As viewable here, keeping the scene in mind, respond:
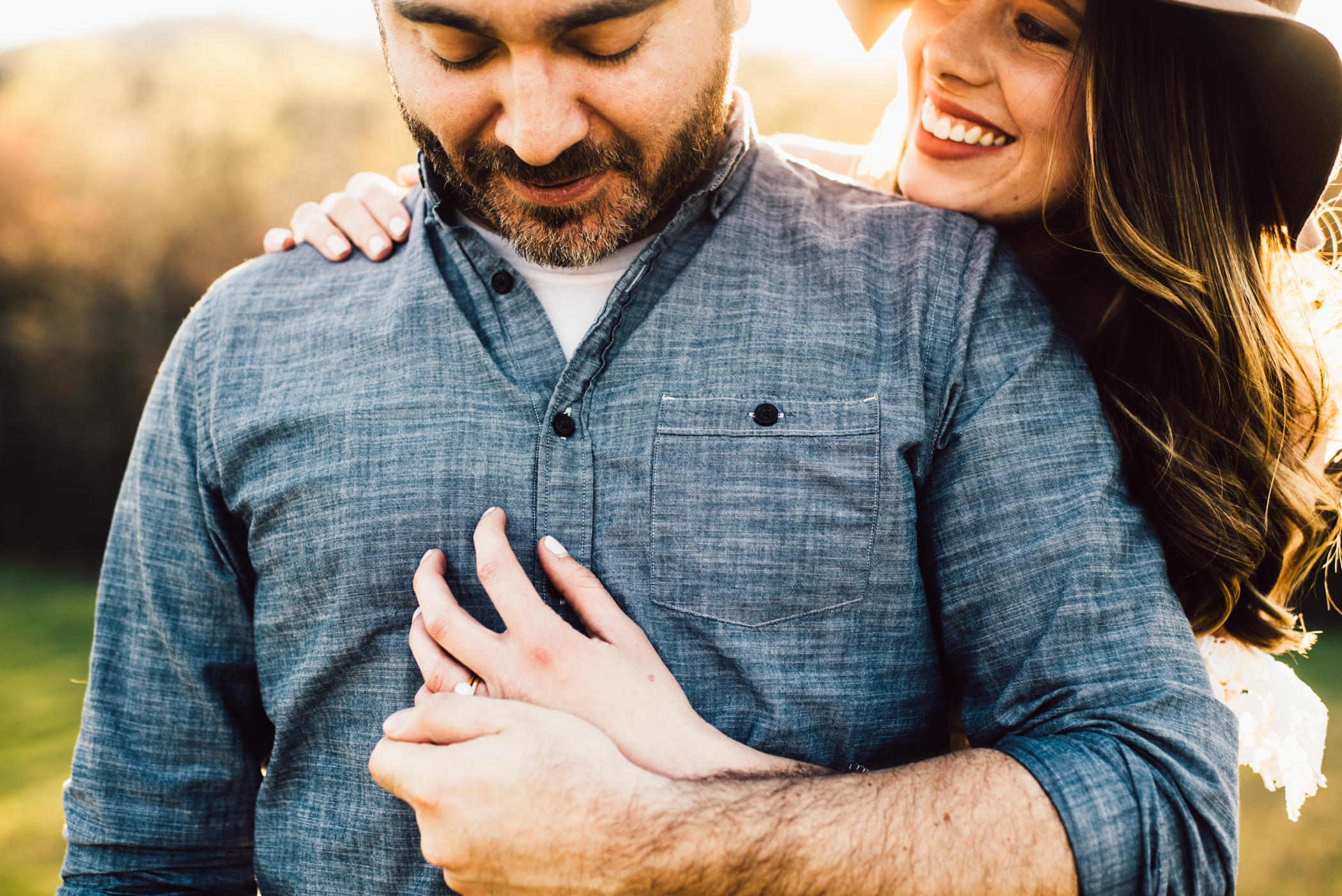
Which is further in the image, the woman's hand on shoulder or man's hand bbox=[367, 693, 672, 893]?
the woman's hand on shoulder

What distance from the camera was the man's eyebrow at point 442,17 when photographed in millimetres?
1398

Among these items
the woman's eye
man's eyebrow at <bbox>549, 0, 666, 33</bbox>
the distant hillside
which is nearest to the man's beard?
man's eyebrow at <bbox>549, 0, 666, 33</bbox>

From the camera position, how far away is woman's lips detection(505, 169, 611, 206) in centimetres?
153

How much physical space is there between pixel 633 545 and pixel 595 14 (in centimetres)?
76

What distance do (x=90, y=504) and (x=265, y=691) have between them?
9.07 metres

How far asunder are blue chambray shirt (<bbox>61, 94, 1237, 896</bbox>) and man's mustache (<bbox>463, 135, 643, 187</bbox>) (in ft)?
0.45

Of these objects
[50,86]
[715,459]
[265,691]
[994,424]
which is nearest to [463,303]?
[715,459]

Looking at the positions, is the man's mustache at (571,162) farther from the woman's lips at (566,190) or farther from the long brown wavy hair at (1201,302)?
the long brown wavy hair at (1201,302)

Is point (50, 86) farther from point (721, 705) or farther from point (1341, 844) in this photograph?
point (1341, 844)

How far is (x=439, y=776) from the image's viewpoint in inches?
50.0

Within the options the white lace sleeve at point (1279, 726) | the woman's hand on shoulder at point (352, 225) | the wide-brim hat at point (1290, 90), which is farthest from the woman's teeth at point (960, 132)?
the white lace sleeve at point (1279, 726)

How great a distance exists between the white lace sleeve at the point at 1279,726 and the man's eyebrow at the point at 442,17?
174cm

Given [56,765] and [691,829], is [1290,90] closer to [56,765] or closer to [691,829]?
[691,829]

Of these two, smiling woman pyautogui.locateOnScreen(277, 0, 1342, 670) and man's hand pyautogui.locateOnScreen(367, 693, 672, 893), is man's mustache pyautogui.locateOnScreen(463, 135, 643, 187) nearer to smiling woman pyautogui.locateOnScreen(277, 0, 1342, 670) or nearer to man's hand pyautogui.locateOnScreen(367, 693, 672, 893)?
smiling woman pyautogui.locateOnScreen(277, 0, 1342, 670)
